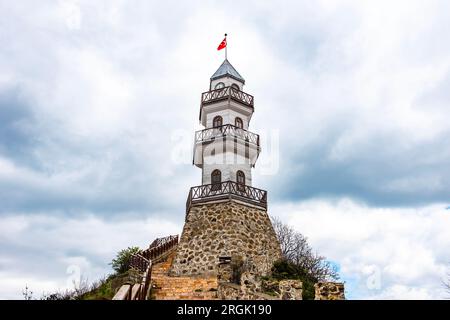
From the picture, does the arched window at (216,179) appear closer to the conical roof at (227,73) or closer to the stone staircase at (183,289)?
the conical roof at (227,73)

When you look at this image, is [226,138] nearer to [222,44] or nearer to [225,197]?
[225,197]

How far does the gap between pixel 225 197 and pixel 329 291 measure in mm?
10297

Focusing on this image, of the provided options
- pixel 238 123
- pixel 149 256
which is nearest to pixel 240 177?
pixel 238 123

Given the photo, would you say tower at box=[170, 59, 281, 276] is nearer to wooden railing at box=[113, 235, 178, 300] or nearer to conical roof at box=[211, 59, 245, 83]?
conical roof at box=[211, 59, 245, 83]

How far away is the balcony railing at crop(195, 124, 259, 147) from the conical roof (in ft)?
13.5

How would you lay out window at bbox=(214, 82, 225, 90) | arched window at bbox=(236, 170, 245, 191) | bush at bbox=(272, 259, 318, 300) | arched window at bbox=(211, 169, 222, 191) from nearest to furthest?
bush at bbox=(272, 259, 318, 300), arched window at bbox=(211, 169, 222, 191), arched window at bbox=(236, 170, 245, 191), window at bbox=(214, 82, 225, 90)

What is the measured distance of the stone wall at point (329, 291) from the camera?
14.1 m

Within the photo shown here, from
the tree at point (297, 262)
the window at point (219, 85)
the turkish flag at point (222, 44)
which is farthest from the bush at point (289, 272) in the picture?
the turkish flag at point (222, 44)

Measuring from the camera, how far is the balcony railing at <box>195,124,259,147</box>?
83.9 ft

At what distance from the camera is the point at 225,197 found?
23.8m

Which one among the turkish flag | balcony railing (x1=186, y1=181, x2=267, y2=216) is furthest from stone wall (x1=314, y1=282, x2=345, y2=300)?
the turkish flag

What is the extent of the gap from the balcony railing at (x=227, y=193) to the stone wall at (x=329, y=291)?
992 cm
